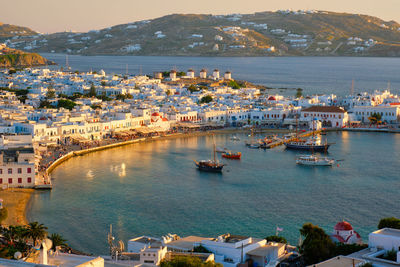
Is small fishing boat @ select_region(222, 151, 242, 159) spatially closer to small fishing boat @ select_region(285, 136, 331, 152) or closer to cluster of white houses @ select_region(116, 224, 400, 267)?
small fishing boat @ select_region(285, 136, 331, 152)

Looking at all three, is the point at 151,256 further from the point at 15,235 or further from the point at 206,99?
the point at 206,99

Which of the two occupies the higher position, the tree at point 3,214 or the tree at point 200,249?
the tree at point 200,249

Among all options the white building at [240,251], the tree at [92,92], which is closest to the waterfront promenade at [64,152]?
the white building at [240,251]

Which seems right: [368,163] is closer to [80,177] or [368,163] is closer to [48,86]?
[80,177]

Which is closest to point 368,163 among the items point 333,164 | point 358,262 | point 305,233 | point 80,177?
point 333,164

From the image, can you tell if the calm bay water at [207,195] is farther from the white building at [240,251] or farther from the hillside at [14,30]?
the hillside at [14,30]

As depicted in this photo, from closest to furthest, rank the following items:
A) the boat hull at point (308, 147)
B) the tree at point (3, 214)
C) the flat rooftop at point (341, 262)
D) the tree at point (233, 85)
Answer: the flat rooftop at point (341, 262)
the tree at point (3, 214)
the boat hull at point (308, 147)
the tree at point (233, 85)
